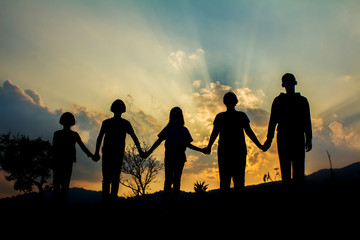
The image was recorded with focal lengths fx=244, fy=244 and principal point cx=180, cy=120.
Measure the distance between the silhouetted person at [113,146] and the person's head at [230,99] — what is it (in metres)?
2.63

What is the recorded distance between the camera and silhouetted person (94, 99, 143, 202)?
5.92 meters

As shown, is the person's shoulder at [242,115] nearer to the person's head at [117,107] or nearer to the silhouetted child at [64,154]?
the person's head at [117,107]

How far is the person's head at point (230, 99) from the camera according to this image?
5.80 meters

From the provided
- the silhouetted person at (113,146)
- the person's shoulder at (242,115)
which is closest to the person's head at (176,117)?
the silhouetted person at (113,146)

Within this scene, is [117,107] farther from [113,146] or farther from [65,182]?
[65,182]

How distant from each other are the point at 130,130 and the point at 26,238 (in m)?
3.19

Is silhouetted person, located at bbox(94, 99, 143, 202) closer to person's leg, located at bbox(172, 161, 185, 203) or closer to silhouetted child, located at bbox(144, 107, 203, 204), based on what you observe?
silhouetted child, located at bbox(144, 107, 203, 204)

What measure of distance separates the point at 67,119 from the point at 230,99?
14.5 feet

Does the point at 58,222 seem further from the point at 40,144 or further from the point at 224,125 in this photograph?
the point at 40,144

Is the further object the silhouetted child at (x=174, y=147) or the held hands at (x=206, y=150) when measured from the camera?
the held hands at (x=206, y=150)

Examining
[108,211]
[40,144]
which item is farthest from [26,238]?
[40,144]

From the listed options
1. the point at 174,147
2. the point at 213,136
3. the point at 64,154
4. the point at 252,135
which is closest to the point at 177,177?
the point at 174,147

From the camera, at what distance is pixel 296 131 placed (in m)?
5.31

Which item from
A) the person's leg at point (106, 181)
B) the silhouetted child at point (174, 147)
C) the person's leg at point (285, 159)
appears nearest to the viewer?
the person's leg at point (285, 159)
